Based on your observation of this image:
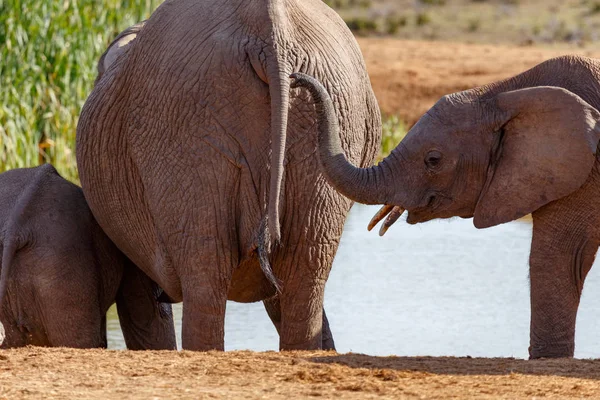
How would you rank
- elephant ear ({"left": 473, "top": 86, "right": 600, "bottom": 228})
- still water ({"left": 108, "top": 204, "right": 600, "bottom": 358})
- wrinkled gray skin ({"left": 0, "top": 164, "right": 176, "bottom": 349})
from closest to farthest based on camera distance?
elephant ear ({"left": 473, "top": 86, "right": 600, "bottom": 228}) < wrinkled gray skin ({"left": 0, "top": 164, "right": 176, "bottom": 349}) < still water ({"left": 108, "top": 204, "right": 600, "bottom": 358})

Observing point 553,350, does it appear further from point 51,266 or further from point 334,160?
point 51,266

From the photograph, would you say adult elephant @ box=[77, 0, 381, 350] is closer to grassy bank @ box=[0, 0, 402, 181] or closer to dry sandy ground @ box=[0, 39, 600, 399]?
dry sandy ground @ box=[0, 39, 600, 399]

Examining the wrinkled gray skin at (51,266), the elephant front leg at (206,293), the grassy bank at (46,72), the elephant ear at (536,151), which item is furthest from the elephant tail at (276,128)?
the grassy bank at (46,72)

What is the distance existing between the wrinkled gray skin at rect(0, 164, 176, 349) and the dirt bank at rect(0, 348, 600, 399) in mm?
1091

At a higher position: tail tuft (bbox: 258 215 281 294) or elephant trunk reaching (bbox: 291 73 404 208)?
elephant trunk reaching (bbox: 291 73 404 208)

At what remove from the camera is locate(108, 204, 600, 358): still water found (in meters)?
9.57

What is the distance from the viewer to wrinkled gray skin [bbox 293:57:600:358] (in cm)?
616

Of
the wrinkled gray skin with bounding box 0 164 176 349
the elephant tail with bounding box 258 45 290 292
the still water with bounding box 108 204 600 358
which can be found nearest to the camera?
the elephant tail with bounding box 258 45 290 292

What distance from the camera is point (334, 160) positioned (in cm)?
602

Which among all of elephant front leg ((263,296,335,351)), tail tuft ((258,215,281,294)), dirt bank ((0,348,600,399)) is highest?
tail tuft ((258,215,281,294))

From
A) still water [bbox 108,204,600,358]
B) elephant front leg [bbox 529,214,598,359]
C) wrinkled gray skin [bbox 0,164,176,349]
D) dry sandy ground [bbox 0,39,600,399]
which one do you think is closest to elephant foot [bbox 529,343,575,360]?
elephant front leg [bbox 529,214,598,359]

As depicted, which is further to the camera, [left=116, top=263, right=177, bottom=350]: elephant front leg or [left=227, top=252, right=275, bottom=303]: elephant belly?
[left=116, top=263, right=177, bottom=350]: elephant front leg

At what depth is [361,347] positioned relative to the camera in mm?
9539

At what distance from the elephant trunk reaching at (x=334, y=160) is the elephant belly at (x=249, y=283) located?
56 centimetres
